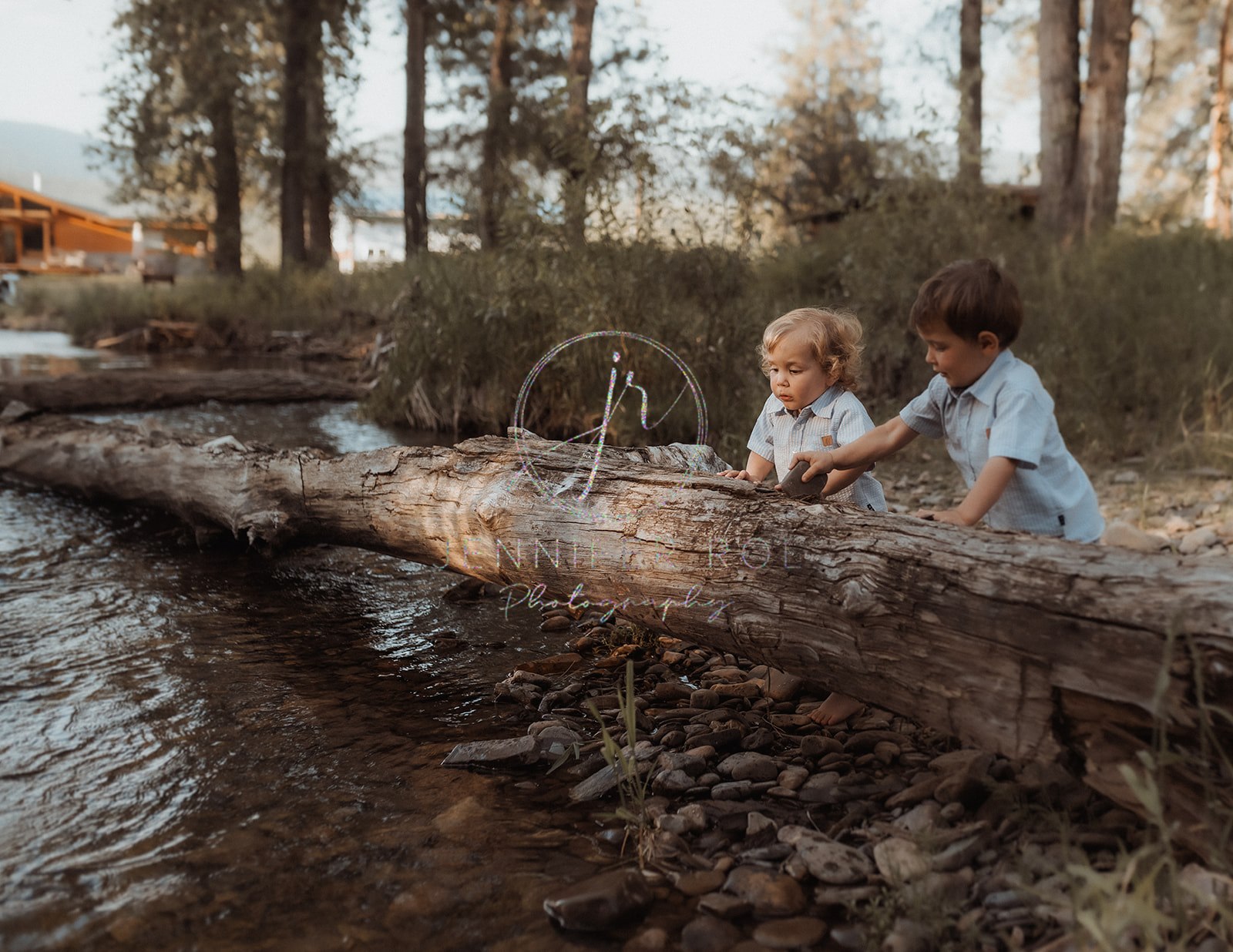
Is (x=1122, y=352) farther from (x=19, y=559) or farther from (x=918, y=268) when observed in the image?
(x=19, y=559)

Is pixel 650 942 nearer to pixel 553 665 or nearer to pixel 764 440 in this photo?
pixel 553 665

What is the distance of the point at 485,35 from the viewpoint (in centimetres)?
2241

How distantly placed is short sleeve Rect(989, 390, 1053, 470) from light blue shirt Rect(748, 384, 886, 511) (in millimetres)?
566

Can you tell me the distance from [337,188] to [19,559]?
62.6 ft

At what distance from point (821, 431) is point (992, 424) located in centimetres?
70

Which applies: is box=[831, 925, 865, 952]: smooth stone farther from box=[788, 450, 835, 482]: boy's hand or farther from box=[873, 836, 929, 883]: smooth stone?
box=[788, 450, 835, 482]: boy's hand

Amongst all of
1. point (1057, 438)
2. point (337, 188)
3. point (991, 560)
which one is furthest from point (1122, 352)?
point (337, 188)

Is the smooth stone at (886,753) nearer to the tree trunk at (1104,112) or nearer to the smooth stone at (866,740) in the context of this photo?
the smooth stone at (866,740)

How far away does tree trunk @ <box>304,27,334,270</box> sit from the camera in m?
19.8

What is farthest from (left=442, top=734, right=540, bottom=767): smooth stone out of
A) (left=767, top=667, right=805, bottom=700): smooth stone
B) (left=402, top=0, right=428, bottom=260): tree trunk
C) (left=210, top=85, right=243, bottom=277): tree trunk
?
(left=210, top=85, right=243, bottom=277): tree trunk

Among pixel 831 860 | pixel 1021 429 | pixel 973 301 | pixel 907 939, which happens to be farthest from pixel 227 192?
pixel 907 939

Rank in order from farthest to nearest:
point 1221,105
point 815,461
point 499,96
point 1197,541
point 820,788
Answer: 1. point 499,96
2. point 1221,105
3. point 1197,541
4. point 815,461
5. point 820,788

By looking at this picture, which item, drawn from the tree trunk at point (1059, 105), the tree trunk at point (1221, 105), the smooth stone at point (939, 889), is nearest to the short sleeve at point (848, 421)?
the smooth stone at point (939, 889)

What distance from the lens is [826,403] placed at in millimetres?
3541
